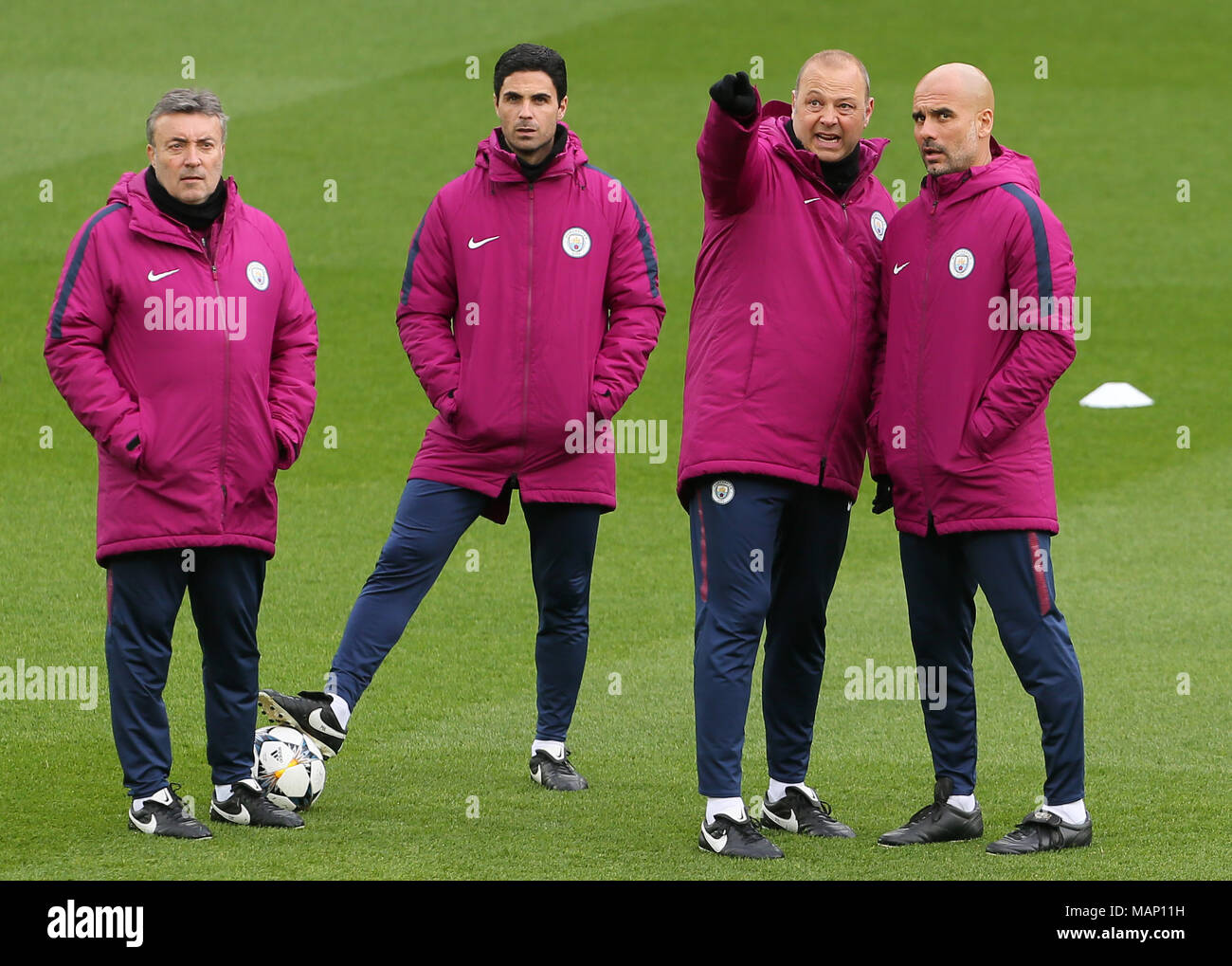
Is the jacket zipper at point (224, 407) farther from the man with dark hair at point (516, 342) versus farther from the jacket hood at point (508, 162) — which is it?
the jacket hood at point (508, 162)

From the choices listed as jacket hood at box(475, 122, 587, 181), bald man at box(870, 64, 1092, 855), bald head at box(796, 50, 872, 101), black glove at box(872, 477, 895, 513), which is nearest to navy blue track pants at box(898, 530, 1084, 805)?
bald man at box(870, 64, 1092, 855)

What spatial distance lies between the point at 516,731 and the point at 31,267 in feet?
38.0

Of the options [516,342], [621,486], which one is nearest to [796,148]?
[516,342]

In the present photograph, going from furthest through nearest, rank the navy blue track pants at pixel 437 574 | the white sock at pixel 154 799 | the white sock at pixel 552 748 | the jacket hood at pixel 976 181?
the white sock at pixel 552 748
the navy blue track pants at pixel 437 574
the white sock at pixel 154 799
the jacket hood at pixel 976 181

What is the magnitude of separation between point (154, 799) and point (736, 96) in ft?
8.93

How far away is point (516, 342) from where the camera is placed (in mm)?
6238

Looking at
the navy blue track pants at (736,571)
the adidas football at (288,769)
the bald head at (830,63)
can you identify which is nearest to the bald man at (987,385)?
the bald head at (830,63)

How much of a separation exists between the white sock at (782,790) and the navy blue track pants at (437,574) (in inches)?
35.1

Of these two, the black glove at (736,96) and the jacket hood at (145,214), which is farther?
the jacket hood at (145,214)

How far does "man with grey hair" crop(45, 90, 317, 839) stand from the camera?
5.44 m

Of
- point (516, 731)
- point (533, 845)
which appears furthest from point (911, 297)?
point (516, 731)

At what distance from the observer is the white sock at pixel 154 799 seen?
18.2 feet

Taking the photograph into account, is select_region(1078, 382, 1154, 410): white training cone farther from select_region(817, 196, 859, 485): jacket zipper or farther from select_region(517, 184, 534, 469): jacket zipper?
select_region(817, 196, 859, 485): jacket zipper

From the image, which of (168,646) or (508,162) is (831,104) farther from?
(168,646)
